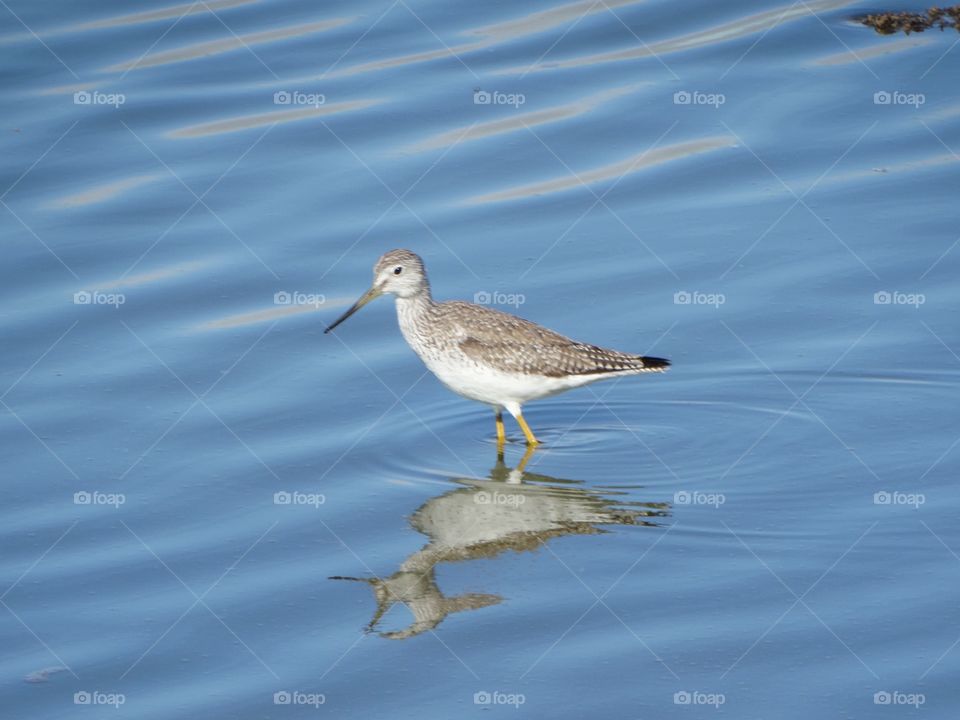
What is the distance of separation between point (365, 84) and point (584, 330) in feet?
19.6

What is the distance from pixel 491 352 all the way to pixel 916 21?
8484 millimetres

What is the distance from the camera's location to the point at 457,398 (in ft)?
39.5

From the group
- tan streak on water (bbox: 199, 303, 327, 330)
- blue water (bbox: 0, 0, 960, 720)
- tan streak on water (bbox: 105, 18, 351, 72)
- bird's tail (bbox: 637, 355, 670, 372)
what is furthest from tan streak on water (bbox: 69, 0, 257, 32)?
bird's tail (bbox: 637, 355, 670, 372)

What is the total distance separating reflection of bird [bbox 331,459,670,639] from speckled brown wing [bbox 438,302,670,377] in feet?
2.80

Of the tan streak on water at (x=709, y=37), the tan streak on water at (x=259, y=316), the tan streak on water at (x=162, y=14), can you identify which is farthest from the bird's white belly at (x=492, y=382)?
the tan streak on water at (x=162, y=14)

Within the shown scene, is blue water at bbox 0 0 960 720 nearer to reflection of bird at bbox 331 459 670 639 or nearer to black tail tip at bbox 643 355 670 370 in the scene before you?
reflection of bird at bbox 331 459 670 639

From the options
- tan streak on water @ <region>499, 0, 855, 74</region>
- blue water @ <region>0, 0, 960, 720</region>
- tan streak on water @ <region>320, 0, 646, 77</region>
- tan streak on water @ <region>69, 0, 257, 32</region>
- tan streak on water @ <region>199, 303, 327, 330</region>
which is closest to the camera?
blue water @ <region>0, 0, 960, 720</region>

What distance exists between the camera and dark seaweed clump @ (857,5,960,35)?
16797 mm

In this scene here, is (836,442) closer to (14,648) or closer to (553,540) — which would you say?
(553,540)

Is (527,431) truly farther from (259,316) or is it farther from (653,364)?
(259,316)

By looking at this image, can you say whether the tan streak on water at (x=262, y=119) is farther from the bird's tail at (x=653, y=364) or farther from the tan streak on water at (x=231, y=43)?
the bird's tail at (x=653, y=364)

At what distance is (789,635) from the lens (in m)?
7.83

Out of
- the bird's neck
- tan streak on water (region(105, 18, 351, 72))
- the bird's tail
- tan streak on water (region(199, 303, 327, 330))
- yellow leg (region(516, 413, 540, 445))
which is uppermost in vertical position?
tan streak on water (region(105, 18, 351, 72))

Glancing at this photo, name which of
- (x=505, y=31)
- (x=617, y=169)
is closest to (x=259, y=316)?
(x=617, y=169)
